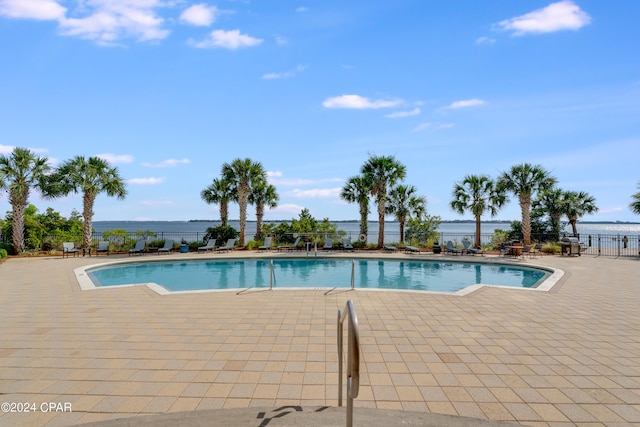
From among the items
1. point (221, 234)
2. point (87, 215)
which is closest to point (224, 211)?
point (221, 234)

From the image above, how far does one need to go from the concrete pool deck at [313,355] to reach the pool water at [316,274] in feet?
11.2

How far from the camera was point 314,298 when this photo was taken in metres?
7.16

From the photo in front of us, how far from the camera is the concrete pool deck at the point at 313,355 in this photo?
3.01 metres

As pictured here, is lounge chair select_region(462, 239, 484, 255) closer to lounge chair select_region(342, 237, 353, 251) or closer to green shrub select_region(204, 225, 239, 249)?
lounge chair select_region(342, 237, 353, 251)

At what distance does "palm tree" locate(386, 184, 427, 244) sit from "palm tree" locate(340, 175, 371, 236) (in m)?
1.41

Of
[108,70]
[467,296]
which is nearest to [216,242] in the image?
[108,70]

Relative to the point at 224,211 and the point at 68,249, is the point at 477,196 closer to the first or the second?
the point at 224,211

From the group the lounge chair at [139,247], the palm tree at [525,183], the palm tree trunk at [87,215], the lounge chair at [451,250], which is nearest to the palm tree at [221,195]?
the lounge chair at [139,247]

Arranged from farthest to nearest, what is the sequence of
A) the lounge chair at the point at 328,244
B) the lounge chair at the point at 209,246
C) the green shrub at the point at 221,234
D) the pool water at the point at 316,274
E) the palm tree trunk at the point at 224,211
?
the palm tree trunk at the point at 224,211, the green shrub at the point at 221,234, the lounge chair at the point at 328,244, the lounge chair at the point at 209,246, the pool water at the point at 316,274

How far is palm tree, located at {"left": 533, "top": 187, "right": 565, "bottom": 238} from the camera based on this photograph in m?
22.6

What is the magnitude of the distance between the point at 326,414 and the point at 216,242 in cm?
1772

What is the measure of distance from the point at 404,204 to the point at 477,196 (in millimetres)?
3950

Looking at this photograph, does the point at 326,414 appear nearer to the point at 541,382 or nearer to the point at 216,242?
the point at 541,382

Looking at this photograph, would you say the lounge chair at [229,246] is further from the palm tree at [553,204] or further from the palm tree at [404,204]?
the palm tree at [553,204]
